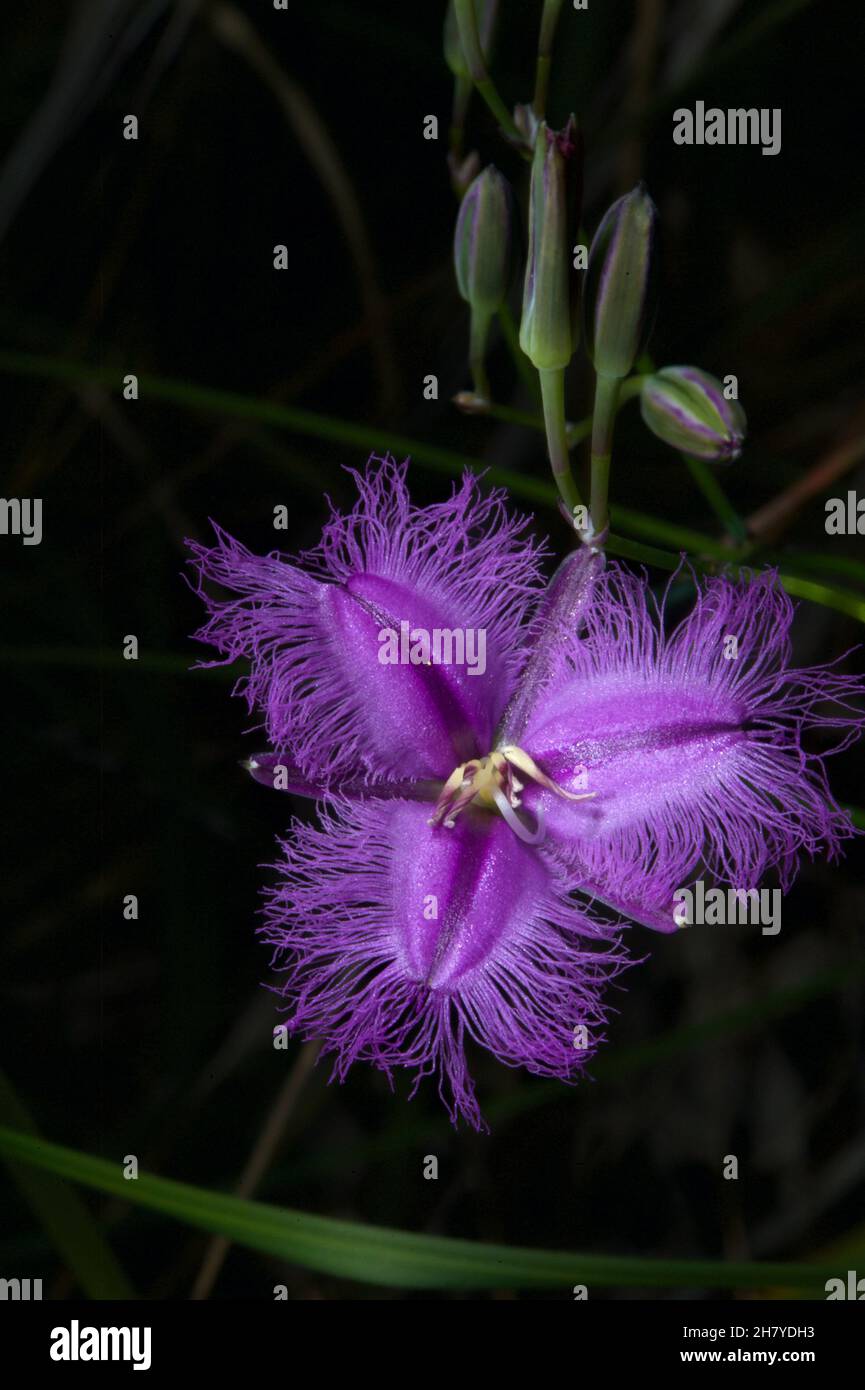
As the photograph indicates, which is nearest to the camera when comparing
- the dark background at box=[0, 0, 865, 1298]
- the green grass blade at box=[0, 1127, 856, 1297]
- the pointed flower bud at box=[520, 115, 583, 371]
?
the pointed flower bud at box=[520, 115, 583, 371]

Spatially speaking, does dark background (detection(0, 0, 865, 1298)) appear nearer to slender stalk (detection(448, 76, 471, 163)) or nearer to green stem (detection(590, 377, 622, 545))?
slender stalk (detection(448, 76, 471, 163))

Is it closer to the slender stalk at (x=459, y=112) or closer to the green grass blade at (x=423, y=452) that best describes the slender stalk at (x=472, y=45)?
the slender stalk at (x=459, y=112)

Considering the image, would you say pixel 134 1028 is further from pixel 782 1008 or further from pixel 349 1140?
pixel 782 1008

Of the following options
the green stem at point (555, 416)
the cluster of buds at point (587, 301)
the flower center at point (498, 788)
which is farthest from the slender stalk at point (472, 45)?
the flower center at point (498, 788)

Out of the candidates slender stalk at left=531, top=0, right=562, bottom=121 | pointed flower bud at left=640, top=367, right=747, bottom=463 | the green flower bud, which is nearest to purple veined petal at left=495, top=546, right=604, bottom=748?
pointed flower bud at left=640, top=367, right=747, bottom=463

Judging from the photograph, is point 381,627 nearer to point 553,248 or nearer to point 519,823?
point 519,823
